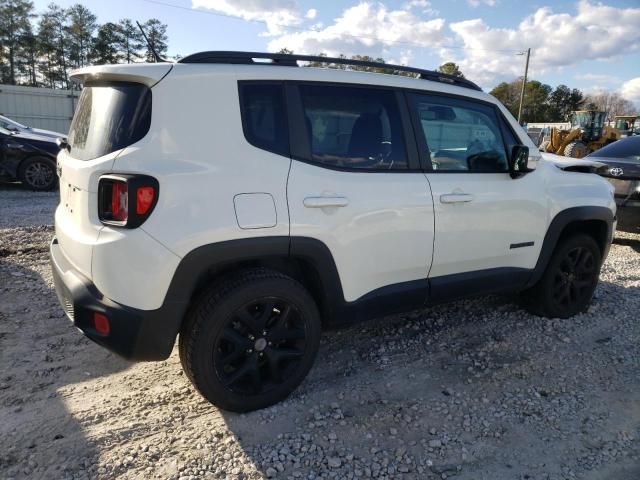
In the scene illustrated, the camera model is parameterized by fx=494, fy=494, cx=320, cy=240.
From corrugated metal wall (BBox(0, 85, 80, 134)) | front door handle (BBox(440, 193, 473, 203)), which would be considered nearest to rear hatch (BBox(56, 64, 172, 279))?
front door handle (BBox(440, 193, 473, 203))

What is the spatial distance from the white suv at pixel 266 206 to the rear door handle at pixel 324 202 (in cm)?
1

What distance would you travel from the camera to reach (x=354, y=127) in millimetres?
3025

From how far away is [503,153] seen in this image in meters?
3.71

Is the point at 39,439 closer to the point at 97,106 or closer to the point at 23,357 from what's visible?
the point at 23,357

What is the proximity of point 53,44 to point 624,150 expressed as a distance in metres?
50.1

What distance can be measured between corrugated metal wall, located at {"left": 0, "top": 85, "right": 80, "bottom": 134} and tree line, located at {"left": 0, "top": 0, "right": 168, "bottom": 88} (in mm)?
23931

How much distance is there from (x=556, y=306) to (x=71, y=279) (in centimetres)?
376

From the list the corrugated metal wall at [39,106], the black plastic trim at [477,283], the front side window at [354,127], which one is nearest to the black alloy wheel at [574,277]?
the black plastic trim at [477,283]

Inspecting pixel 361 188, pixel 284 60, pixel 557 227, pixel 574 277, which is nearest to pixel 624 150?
pixel 574 277

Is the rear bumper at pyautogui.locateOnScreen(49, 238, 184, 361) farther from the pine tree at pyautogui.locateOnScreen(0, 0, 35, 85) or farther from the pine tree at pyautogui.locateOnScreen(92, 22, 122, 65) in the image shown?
the pine tree at pyautogui.locateOnScreen(0, 0, 35, 85)

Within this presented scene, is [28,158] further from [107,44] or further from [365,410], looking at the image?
[107,44]

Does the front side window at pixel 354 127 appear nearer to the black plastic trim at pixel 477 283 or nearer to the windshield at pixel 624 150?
the black plastic trim at pixel 477 283

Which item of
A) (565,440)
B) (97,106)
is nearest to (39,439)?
(97,106)

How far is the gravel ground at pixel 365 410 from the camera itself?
247cm
